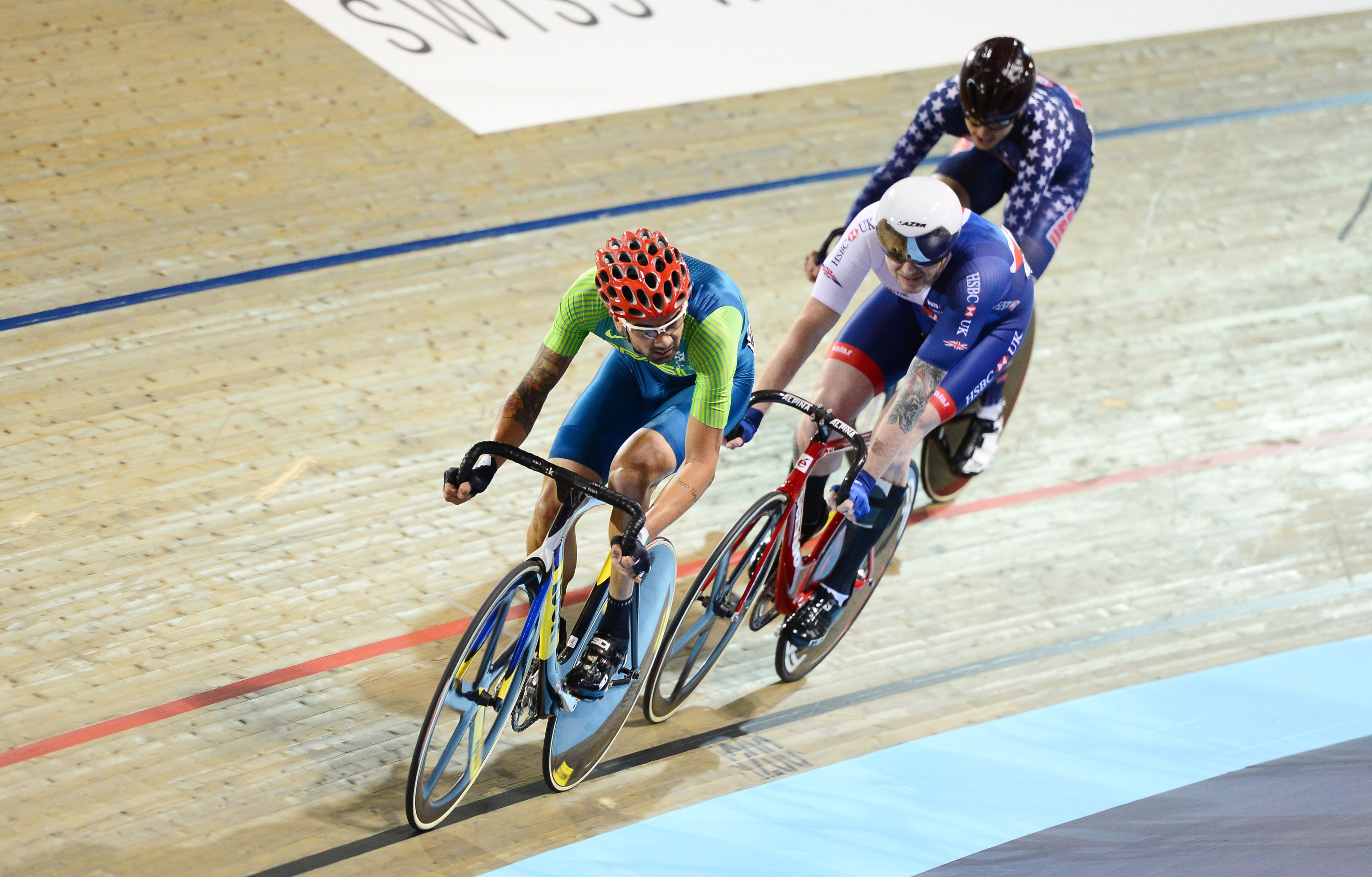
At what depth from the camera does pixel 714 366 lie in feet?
8.52

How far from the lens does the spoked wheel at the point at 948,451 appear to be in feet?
12.8

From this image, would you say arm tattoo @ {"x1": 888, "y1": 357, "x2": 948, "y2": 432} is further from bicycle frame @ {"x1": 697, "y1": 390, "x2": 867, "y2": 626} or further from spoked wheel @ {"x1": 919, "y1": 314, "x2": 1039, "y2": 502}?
spoked wheel @ {"x1": 919, "y1": 314, "x2": 1039, "y2": 502}

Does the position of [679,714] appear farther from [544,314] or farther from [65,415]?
[65,415]

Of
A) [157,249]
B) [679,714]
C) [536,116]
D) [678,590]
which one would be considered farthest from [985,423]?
[157,249]

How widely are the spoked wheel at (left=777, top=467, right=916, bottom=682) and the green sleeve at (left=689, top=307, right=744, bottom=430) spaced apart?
2.54 ft

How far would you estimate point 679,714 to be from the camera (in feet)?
10.4

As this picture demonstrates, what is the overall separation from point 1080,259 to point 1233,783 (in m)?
2.65

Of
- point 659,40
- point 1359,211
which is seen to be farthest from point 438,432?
point 1359,211

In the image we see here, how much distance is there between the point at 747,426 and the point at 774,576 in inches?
17.6

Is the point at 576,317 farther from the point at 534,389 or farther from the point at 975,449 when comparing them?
the point at 975,449

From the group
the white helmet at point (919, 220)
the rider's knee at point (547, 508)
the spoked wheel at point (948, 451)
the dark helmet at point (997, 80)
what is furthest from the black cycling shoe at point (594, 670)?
the dark helmet at point (997, 80)

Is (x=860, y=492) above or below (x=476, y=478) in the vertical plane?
below

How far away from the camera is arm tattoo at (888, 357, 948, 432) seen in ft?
9.78

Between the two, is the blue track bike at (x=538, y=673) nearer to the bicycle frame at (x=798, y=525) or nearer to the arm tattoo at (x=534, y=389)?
the arm tattoo at (x=534, y=389)
